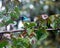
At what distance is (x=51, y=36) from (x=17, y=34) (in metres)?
3.51

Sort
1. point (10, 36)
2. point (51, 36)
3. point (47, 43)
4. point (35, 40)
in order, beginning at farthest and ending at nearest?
point (51, 36) < point (47, 43) < point (35, 40) < point (10, 36)

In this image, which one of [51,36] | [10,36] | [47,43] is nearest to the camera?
[10,36]

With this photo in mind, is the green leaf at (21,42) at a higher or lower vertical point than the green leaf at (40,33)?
lower

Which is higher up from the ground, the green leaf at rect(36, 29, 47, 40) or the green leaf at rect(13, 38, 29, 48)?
the green leaf at rect(36, 29, 47, 40)

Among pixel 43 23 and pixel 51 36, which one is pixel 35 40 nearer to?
pixel 43 23

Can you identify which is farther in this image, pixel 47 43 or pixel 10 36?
pixel 47 43

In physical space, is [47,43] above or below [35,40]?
below

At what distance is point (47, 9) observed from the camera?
5004mm

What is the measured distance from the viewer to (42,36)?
1.52 meters

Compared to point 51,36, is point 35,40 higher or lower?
higher

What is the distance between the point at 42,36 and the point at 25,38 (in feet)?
0.36

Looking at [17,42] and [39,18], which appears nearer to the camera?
[17,42]

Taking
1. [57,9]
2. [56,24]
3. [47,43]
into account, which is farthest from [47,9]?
[56,24]

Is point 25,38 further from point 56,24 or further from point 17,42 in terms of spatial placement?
point 56,24
